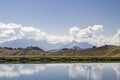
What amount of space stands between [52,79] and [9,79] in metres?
9.48

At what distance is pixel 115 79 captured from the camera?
52750mm

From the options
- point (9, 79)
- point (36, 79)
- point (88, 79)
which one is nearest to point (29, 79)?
point (36, 79)

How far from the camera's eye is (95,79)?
175 feet

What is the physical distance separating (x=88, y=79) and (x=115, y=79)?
208 inches

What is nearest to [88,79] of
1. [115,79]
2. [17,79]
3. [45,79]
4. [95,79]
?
[95,79]

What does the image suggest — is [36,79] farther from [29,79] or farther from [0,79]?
[0,79]

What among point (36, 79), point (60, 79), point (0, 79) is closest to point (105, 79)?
point (60, 79)

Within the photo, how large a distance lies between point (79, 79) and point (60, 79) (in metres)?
3.84

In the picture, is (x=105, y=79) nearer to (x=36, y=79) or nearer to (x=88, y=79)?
(x=88, y=79)

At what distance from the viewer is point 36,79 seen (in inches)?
2195

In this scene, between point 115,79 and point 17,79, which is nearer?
point 115,79

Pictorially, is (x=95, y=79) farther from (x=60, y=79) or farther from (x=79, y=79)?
(x=60, y=79)

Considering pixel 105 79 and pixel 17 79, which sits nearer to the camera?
pixel 105 79

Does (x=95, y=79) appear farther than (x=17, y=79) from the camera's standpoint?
No
